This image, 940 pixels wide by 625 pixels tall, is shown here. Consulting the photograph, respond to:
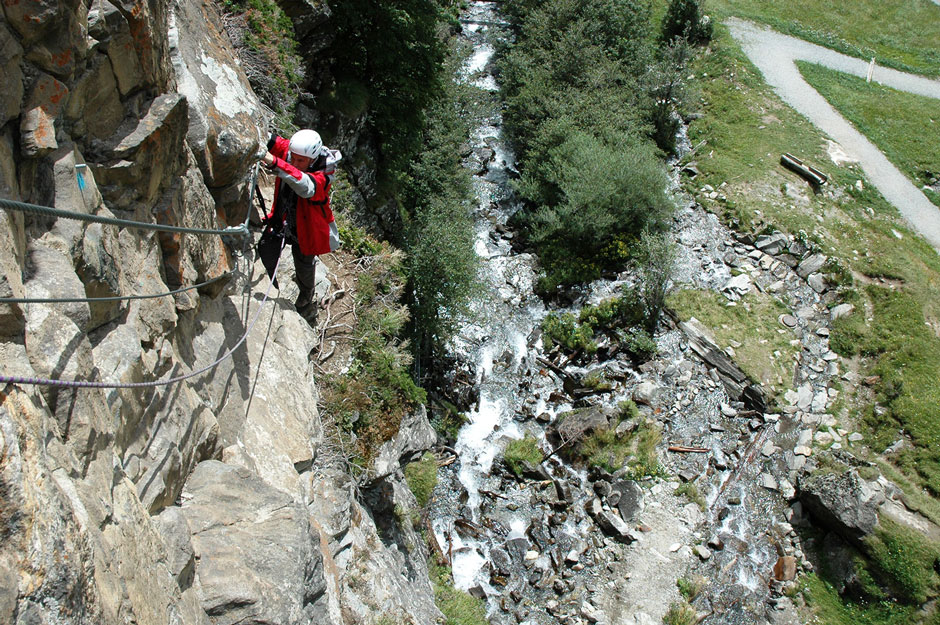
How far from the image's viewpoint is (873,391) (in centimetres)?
1589

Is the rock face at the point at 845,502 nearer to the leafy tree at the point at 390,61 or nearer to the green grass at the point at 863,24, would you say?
the leafy tree at the point at 390,61

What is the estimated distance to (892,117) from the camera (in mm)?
23281

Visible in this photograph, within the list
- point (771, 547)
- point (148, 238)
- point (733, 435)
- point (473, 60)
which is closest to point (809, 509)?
point (771, 547)

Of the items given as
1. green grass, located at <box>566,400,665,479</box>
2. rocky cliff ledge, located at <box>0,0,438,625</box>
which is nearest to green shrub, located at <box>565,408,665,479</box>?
green grass, located at <box>566,400,665,479</box>

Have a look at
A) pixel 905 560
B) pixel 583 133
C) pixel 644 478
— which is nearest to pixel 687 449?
pixel 644 478

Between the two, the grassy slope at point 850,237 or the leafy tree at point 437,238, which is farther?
the leafy tree at point 437,238

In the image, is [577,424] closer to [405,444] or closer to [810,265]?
[405,444]

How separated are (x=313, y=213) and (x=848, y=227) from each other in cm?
1870

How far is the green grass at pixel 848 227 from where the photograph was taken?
15.3 meters

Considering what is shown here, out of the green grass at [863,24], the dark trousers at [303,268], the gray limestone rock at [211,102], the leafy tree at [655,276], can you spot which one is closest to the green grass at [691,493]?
the leafy tree at [655,276]

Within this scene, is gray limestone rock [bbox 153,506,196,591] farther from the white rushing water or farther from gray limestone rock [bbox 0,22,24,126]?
the white rushing water

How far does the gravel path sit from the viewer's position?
20.6 metres

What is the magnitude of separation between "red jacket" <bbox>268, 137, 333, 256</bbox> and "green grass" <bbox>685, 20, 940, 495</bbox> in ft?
44.1

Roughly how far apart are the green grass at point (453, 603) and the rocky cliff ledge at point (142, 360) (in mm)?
4028
